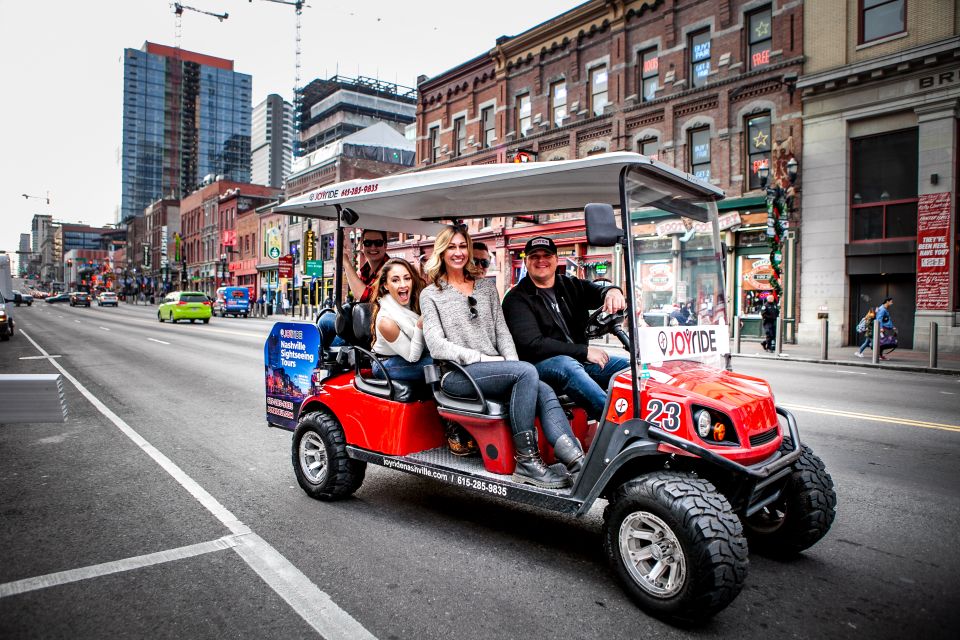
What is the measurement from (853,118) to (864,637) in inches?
828

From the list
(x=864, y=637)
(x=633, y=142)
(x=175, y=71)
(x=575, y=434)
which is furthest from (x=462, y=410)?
(x=175, y=71)

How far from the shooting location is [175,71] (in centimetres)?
16912

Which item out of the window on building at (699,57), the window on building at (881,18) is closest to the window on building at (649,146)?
the window on building at (699,57)

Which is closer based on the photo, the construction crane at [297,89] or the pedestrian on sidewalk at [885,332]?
the pedestrian on sidewalk at [885,332]

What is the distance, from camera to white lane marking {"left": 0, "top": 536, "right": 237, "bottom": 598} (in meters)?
3.30

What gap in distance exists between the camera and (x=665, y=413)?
3125 millimetres

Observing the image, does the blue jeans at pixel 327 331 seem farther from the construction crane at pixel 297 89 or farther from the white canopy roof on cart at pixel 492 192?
the construction crane at pixel 297 89

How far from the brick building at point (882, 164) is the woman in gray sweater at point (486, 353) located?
18.6 meters

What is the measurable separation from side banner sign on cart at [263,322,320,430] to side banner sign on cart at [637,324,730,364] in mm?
3031

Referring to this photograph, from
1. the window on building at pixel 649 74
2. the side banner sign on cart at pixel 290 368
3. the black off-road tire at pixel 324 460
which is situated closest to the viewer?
the black off-road tire at pixel 324 460

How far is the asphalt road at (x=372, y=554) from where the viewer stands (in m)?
2.94

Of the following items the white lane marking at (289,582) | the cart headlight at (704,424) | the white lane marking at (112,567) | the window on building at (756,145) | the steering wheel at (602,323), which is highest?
the window on building at (756,145)

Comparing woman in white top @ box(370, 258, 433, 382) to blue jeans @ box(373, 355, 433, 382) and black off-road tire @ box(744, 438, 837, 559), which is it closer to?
blue jeans @ box(373, 355, 433, 382)

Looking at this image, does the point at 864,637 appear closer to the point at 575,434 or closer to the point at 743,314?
the point at 575,434
